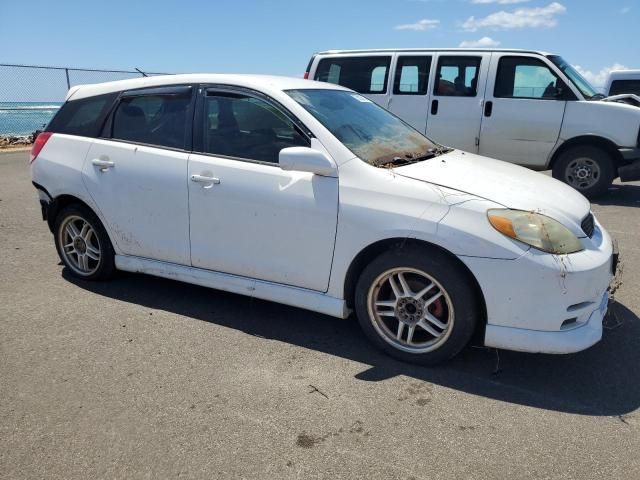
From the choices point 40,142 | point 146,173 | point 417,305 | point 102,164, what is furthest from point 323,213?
point 40,142

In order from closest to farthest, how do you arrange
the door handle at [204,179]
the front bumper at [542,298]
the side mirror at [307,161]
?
the front bumper at [542,298] < the side mirror at [307,161] < the door handle at [204,179]

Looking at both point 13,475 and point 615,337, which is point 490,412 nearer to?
point 615,337

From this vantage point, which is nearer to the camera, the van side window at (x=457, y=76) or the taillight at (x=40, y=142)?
the taillight at (x=40, y=142)

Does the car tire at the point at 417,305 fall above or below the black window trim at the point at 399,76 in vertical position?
below

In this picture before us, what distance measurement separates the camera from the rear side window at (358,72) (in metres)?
9.01

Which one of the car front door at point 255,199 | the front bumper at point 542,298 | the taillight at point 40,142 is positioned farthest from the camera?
the taillight at point 40,142

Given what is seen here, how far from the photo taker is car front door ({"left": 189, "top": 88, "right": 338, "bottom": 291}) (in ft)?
10.9

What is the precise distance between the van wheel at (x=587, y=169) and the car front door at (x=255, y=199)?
588cm

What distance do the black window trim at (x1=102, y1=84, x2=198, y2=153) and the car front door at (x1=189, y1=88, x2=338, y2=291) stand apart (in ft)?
0.23

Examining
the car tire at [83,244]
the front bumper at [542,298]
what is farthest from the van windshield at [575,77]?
the car tire at [83,244]

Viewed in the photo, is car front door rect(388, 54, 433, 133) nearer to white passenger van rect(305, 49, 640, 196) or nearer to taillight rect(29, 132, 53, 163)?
white passenger van rect(305, 49, 640, 196)

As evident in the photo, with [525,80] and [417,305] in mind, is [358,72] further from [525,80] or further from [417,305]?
[417,305]

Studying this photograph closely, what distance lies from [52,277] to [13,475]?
2690 millimetres

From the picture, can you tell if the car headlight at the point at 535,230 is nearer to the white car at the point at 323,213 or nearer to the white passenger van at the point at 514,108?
the white car at the point at 323,213
